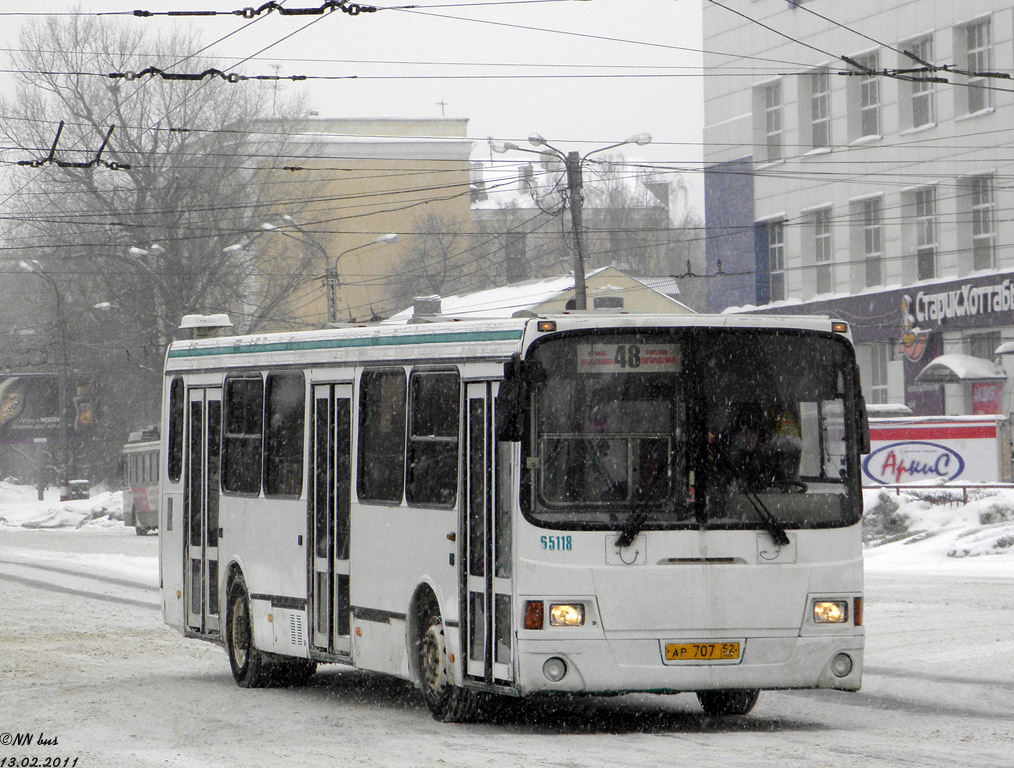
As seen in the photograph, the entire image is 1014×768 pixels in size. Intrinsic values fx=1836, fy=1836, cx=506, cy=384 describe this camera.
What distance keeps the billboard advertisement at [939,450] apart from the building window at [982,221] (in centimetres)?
708

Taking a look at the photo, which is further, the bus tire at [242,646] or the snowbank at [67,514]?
the snowbank at [67,514]

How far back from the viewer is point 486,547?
1024cm

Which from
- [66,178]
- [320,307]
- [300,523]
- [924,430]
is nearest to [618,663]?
[300,523]

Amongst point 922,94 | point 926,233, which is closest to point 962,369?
point 926,233

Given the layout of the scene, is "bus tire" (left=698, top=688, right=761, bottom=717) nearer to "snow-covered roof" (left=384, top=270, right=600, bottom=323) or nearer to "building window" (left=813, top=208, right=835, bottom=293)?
"building window" (left=813, top=208, right=835, bottom=293)

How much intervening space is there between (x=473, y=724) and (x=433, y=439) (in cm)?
170

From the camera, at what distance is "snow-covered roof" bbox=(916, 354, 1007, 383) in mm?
40562

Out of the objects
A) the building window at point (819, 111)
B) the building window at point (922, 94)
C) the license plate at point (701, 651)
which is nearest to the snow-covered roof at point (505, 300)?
the building window at point (819, 111)

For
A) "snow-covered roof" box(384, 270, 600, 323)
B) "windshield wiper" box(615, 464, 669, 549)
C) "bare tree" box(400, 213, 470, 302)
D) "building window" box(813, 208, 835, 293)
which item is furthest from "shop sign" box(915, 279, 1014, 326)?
"bare tree" box(400, 213, 470, 302)

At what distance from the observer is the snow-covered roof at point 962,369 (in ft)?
133

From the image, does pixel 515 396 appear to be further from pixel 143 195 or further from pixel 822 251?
pixel 143 195

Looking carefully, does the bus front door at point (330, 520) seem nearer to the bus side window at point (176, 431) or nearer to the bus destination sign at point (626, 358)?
the bus destination sign at point (626, 358)

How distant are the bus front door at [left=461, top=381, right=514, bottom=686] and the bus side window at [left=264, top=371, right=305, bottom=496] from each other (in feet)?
7.76

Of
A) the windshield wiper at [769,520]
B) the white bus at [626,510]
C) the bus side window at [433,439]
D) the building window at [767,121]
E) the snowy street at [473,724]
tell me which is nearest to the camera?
the snowy street at [473,724]
